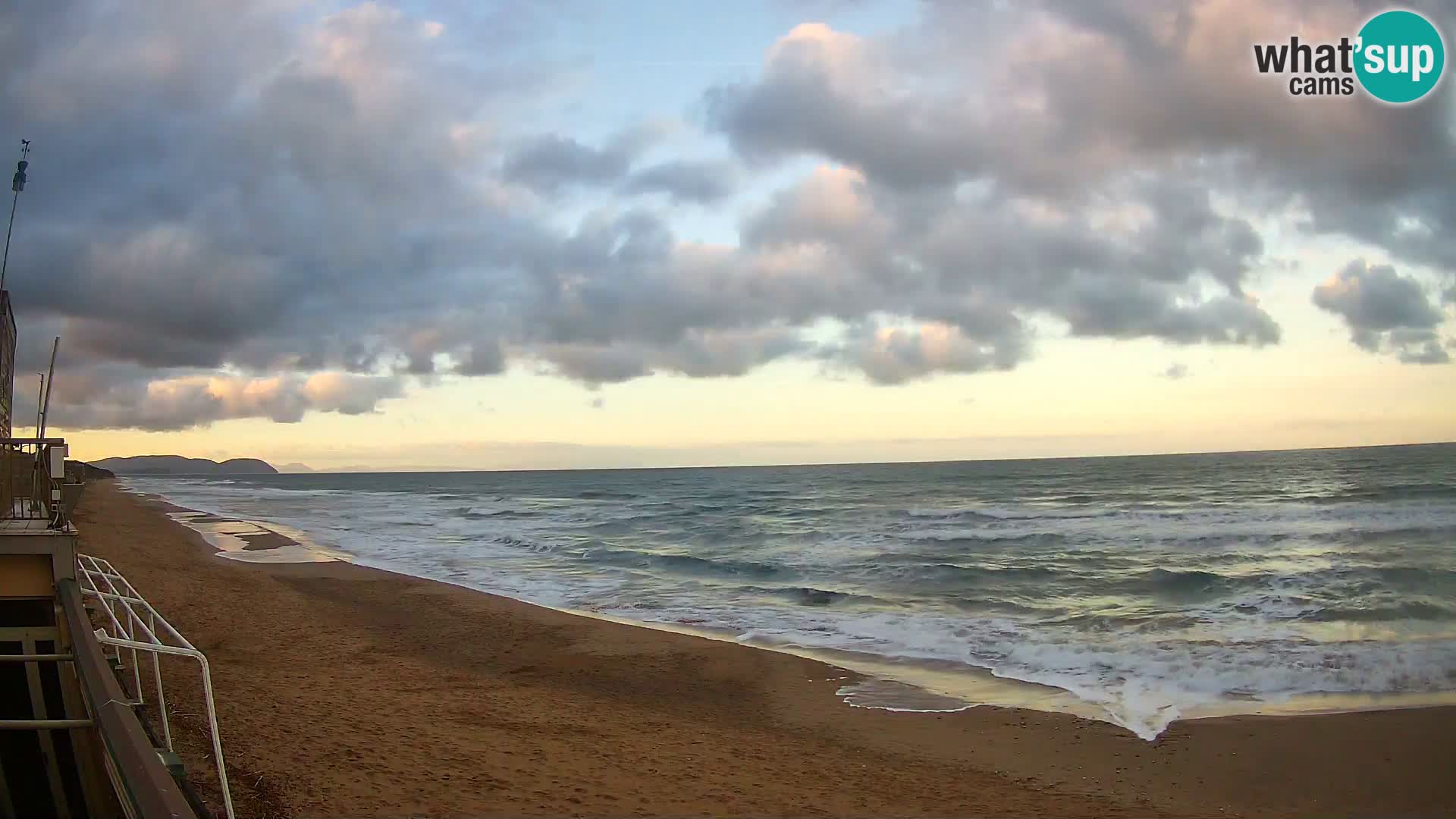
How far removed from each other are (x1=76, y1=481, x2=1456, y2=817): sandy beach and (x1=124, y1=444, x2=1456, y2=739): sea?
3.10 feet

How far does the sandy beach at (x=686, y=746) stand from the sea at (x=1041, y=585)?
37.2 inches

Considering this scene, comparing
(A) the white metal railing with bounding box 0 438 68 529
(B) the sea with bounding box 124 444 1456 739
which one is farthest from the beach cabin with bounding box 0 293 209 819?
(B) the sea with bounding box 124 444 1456 739

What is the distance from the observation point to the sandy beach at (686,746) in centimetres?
665

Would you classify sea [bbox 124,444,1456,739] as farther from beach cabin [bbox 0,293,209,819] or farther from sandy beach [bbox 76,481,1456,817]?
beach cabin [bbox 0,293,209,819]

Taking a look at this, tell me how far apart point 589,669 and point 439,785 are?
545 centimetres

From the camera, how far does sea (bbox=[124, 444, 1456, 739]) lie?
11.3m

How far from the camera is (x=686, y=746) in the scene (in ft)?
27.6

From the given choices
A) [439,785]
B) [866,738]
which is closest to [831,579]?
[866,738]

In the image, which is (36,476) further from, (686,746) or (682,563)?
(682,563)

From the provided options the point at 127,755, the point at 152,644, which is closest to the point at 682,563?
the point at 152,644

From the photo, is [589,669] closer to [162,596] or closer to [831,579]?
[162,596]

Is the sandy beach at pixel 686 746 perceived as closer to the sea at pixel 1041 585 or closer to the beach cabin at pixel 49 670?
the beach cabin at pixel 49 670

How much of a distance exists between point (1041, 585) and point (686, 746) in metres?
13.7

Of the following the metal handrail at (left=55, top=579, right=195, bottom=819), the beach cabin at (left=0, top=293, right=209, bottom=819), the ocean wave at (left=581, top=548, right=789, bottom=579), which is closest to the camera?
the metal handrail at (left=55, top=579, right=195, bottom=819)
